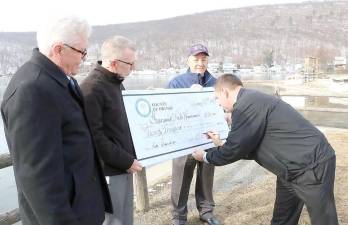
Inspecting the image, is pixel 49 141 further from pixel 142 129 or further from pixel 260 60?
pixel 260 60

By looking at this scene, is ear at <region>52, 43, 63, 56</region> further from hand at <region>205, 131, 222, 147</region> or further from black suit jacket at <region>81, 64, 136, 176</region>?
hand at <region>205, 131, 222, 147</region>

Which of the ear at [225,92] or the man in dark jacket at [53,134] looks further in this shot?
the ear at [225,92]

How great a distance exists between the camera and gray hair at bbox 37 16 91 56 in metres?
1.88

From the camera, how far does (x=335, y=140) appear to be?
8.54 metres

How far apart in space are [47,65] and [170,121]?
5.51 feet

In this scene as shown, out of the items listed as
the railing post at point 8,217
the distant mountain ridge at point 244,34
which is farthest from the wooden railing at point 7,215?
the distant mountain ridge at point 244,34

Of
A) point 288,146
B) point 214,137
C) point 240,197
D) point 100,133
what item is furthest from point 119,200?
point 240,197

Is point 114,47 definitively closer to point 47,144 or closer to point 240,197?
point 47,144

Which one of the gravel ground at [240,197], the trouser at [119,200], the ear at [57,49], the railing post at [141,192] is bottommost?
the gravel ground at [240,197]

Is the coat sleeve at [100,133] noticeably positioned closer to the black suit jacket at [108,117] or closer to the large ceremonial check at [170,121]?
the black suit jacket at [108,117]

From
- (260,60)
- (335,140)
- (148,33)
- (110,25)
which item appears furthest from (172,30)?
(335,140)

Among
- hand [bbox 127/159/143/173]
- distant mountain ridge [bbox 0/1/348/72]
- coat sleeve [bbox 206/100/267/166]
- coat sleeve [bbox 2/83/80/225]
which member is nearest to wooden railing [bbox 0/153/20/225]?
hand [bbox 127/159/143/173]

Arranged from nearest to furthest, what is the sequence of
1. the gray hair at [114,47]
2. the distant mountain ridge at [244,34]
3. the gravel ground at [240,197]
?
the gray hair at [114,47] < the gravel ground at [240,197] < the distant mountain ridge at [244,34]

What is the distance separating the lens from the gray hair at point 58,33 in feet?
6.18
